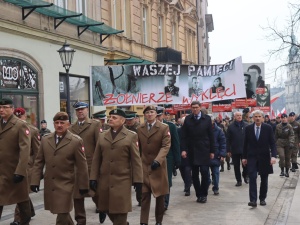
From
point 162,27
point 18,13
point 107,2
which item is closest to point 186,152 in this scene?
point 18,13

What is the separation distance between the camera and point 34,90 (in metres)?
19.2

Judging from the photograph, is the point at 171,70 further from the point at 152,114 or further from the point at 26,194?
the point at 26,194

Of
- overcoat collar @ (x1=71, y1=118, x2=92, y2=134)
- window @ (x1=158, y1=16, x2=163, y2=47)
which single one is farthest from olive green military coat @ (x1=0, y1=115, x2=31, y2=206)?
window @ (x1=158, y1=16, x2=163, y2=47)

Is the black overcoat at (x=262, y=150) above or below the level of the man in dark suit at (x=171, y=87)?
below

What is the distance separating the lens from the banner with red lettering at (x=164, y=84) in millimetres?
15875

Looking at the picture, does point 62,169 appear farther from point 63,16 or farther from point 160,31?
point 160,31

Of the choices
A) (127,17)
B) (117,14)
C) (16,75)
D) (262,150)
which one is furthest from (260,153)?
(127,17)

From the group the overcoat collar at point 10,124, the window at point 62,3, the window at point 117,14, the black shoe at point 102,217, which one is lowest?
the black shoe at point 102,217

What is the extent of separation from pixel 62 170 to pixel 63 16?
42.7ft

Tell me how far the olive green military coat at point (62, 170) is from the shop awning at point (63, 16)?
10.4 m

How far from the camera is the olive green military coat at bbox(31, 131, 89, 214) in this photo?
765cm

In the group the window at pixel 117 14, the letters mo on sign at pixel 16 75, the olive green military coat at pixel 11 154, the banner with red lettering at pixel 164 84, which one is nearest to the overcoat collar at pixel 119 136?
the olive green military coat at pixel 11 154

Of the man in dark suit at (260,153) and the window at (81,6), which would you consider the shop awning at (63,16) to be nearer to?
the window at (81,6)

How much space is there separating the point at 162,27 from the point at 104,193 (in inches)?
1122
